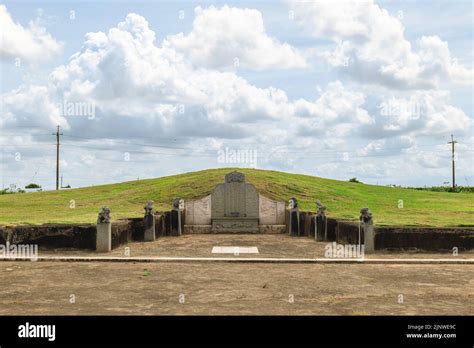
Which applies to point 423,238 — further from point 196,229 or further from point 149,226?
point 196,229

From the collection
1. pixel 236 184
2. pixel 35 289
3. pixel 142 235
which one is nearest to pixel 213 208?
pixel 236 184

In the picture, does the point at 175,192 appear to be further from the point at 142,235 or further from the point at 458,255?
the point at 458,255

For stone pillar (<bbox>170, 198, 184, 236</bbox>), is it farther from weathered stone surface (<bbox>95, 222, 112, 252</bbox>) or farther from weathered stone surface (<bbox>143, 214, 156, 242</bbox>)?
weathered stone surface (<bbox>95, 222, 112, 252</bbox>)

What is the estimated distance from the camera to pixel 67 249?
15.1 meters

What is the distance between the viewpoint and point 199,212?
79.5 feet

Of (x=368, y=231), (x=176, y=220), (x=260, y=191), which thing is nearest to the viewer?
(x=368, y=231)

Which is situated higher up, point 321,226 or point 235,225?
point 321,226

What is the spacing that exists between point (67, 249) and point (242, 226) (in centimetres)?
1012

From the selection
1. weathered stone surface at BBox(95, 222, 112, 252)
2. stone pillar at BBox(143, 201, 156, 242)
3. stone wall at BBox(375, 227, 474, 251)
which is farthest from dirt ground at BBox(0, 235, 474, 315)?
stone pillar at BBox(143, 201, 156, 242)

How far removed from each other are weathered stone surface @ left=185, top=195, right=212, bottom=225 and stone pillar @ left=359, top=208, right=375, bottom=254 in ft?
34.8

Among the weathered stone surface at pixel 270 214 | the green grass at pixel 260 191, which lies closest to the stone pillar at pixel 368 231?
the weathered stone surface at pixel 270 214

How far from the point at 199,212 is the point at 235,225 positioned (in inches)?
79.5

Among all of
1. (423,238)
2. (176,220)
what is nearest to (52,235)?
(176,220)

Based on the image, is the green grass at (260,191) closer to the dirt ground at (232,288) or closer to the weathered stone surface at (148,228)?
the weathered stone surface at (148,228)
